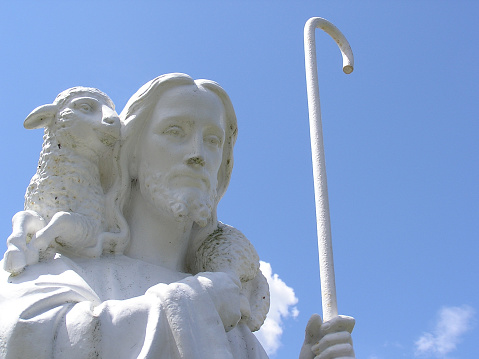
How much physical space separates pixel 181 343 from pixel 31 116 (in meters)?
1.89

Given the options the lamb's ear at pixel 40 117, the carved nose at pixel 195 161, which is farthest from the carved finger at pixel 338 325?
the lamb's ear at pixel 40 117

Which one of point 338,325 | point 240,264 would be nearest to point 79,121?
point 240,264

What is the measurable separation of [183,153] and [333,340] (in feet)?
4.98

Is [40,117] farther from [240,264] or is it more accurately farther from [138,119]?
[240,264]

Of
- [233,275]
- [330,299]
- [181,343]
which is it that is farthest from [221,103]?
[181,343]

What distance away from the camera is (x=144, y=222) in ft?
14.5

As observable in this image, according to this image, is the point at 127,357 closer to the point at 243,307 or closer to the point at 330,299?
the point at 243,307

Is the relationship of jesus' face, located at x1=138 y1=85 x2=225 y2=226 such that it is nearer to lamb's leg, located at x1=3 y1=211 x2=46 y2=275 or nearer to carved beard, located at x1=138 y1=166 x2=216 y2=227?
carved beard, located at x1=138 y1=166 x2=216 y2=227

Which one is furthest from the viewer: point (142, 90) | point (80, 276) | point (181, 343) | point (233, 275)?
point (142, 90)

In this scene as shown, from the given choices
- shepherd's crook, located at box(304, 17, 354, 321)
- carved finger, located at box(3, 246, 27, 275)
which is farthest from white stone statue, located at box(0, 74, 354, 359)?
shepherd's crook, located at box(304, 17, 354, 321)

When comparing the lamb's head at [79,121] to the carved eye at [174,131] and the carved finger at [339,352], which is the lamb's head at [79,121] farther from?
the carved finger at [339,352]

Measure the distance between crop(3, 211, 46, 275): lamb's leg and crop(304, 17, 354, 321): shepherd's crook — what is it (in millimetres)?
1910

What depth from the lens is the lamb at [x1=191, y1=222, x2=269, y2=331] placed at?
4.30m

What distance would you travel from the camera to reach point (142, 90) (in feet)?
14.7
